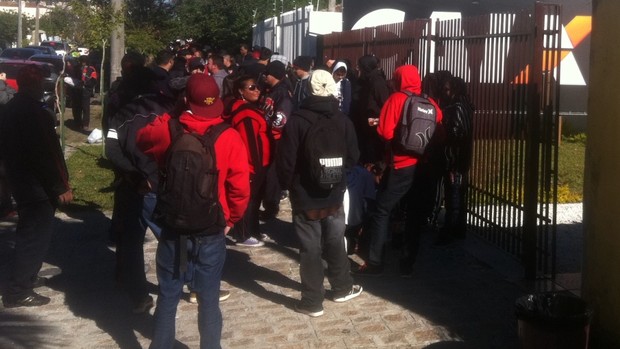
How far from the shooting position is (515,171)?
818cm

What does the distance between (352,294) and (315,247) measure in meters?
0.73

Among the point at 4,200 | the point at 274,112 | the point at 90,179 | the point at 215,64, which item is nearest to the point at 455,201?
the point at 274,112

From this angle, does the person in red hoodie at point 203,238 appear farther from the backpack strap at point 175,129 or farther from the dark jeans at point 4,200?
the dark jeans at point 4,200

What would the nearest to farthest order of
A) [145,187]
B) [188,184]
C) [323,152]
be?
[188,184], [145,187], [323,152]

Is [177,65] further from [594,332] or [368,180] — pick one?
[594,332]

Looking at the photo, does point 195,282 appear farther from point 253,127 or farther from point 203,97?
point 253,127

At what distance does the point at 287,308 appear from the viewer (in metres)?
7.20

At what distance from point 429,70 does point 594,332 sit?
16.5 feet

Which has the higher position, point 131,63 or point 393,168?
point 131,63

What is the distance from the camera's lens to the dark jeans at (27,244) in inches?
280

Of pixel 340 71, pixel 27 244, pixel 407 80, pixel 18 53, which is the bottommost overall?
pixel 27 244

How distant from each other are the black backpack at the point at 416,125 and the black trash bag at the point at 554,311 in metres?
2.40

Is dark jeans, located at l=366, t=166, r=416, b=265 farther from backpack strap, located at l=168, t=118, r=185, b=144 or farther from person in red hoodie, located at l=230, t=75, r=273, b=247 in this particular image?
backpack strap, located at l=168, t=118, r=185, b=144

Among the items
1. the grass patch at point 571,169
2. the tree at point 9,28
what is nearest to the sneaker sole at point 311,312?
the grass patch at point 571,169
